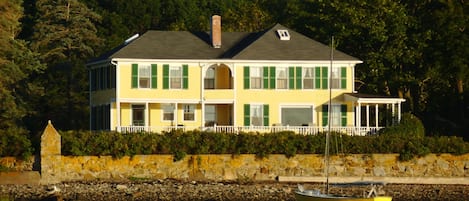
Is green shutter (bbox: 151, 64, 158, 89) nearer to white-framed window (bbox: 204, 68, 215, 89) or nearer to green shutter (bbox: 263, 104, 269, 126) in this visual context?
white-framed window (bbox: 204, 68, 215, 89)

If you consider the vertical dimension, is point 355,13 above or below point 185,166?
above

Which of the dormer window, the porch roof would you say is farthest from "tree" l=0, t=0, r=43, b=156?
the porch roof

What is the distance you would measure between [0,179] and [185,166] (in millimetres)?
7123

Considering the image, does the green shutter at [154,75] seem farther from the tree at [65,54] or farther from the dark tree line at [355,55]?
the tree at [65,54]

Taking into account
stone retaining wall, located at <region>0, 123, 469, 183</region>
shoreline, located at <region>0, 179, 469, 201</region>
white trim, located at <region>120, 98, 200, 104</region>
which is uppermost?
white trim, located at <region>120, 98, 200, 104</region>

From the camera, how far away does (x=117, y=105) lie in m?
64.9

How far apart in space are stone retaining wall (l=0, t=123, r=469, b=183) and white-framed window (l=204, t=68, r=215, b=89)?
8778 mm

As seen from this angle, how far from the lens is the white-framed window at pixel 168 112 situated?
66562 millimetres

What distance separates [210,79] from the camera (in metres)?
67.1

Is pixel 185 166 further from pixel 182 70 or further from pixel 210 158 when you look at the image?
pixel 182 70

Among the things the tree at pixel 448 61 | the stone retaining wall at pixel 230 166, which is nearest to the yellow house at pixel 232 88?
the tree at pixel 448 61

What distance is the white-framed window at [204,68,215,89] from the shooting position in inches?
2638

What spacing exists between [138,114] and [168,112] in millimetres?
1345

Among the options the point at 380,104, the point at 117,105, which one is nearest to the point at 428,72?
the point at 380,104
